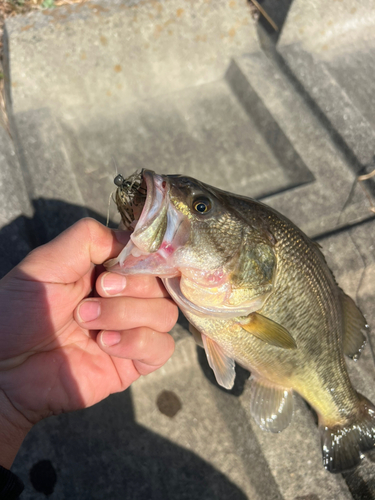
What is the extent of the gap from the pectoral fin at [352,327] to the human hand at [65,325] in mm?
1198

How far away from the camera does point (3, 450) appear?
189cm

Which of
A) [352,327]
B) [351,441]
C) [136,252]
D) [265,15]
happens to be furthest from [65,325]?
[265,15]

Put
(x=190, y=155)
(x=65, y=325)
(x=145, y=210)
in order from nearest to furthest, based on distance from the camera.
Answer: (x=145, y=210), (x=65, y=325), (x=190, y=155)

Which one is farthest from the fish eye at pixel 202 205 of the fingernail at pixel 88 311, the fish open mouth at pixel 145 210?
the fingernail at pixel 88 311

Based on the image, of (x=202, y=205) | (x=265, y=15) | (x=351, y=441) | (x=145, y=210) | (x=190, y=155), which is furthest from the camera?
(x=265, y=15)

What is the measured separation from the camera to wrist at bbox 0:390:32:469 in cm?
190

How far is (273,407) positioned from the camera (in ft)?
7.97

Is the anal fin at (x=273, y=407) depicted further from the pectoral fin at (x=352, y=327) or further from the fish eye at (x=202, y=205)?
the fish eye at (x=202, y=205)

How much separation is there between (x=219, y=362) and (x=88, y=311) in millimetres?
869

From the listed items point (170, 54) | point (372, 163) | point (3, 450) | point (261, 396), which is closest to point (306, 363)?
point (261, 396)

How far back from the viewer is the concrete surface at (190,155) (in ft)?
8.77

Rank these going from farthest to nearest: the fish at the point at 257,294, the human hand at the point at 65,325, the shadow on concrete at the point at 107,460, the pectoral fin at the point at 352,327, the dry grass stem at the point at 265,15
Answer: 1. the dry grass stem at the point at 265,15
2. the shadow on concrete at the point at 107,460
3. the pectoral fin at the point at 352,327
4. the human hand at the point at 65,325
5. the fish at the point at 257,294

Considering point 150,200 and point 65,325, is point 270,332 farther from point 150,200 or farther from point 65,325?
point 65,325

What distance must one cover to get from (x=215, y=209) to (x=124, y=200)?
18.7 inches
